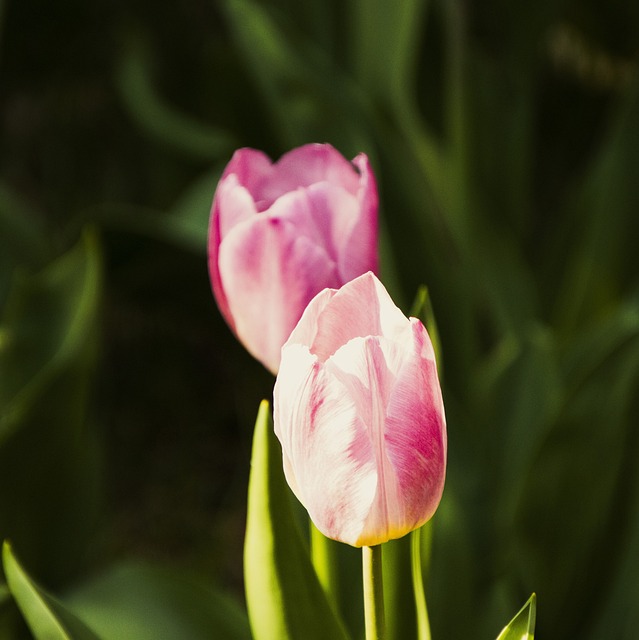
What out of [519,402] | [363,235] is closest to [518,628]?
[363,235]

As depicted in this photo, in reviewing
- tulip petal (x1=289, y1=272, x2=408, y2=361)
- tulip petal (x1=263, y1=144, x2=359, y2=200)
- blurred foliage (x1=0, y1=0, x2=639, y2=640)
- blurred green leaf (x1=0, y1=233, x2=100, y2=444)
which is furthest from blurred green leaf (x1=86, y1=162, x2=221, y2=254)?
tulip petal (x1=289, y1=272, x2=408, y2=361)

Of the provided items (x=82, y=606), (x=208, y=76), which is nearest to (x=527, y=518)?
(x=82, y=606)

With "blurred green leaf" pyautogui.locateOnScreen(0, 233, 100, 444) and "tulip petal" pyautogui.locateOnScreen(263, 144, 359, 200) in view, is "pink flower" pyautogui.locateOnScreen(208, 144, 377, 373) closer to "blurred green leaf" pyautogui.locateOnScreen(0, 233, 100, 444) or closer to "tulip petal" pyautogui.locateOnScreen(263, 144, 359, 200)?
"tulip petal" pyautogui.locateOnScreen(263, 144, 359, 200)

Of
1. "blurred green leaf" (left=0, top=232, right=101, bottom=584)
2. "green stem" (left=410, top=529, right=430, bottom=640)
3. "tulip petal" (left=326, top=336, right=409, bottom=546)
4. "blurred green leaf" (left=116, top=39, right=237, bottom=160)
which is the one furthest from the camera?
"blurred green leaf" (left=116, top=39, right=237, bottom=160)

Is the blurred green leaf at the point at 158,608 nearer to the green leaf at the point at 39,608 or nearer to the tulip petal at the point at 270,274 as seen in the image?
the green leaf at the point at 39,608

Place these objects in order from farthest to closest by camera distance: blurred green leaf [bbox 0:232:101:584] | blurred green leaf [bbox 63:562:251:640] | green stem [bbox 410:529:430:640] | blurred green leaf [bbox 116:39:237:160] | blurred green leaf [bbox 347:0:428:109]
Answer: blurred green leaf [bbox 116:39:237:160] < blurred green leaf [bbox 347:0:428:109] < blurred green leaf [bbox 0:232:101:584] < blurred green leaf [bbox 63:562:251:640] < green stem [bbox 410:529:430:640]

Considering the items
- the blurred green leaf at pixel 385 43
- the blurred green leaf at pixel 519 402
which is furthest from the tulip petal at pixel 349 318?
the blurred green leaf at pixel 385 43

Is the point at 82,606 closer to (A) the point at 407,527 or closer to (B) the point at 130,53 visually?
(A) the point at 407,527
